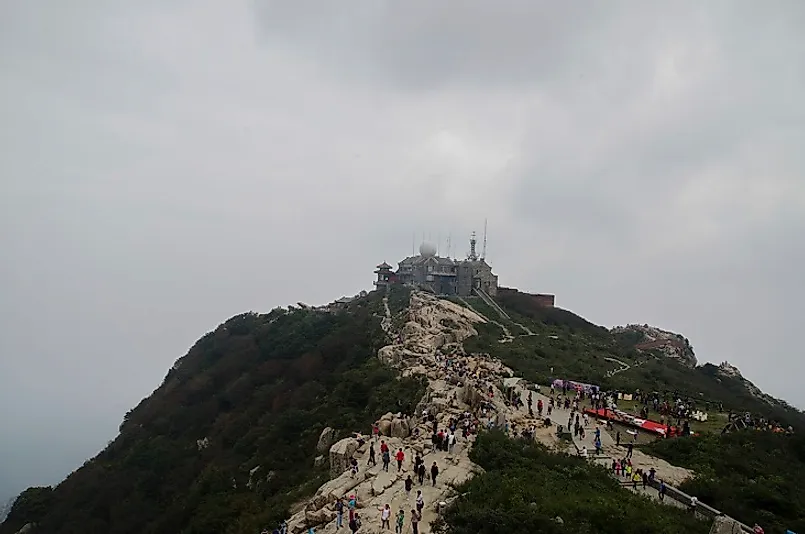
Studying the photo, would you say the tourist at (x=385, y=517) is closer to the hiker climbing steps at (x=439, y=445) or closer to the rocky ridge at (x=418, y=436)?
the hiker climbing steps at (x=439, y=445)

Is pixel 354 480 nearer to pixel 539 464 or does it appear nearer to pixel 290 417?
pixel 539 464

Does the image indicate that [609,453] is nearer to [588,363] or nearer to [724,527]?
[724,527]

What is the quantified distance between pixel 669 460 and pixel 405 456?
1095cm

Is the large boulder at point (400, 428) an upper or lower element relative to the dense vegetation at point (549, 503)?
upper

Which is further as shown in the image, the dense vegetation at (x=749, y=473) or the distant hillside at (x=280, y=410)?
the distant hillside at (x=280, y=410)

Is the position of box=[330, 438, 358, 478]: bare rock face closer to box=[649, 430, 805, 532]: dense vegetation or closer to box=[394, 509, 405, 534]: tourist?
box=[394, 509, 405, 534]: tourist

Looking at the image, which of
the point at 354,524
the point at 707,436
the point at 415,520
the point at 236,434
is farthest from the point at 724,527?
the point at 236,434

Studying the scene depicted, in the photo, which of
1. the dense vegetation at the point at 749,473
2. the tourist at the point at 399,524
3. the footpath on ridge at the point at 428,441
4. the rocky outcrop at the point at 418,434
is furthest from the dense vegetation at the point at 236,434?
the dense vegetation at the point at 749,473

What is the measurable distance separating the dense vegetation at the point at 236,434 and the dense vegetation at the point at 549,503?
858 cm

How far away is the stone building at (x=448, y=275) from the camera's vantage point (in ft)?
237

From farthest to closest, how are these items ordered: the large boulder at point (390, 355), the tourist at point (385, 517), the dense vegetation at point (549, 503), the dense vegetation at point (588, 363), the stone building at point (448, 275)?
the stone building at point (448, 275) → the dense vegetation at point (588, 363) → the large boulder at point (390, 355) → the tourist at point (385, 517) → the dense vegetation at point (549, 503)

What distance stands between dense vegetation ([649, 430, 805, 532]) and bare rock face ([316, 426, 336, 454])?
15.6 metres

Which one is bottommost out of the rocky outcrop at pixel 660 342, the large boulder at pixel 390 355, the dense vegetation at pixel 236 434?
the dense vegetation at pixel 236 434

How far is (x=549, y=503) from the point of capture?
1506 cm
